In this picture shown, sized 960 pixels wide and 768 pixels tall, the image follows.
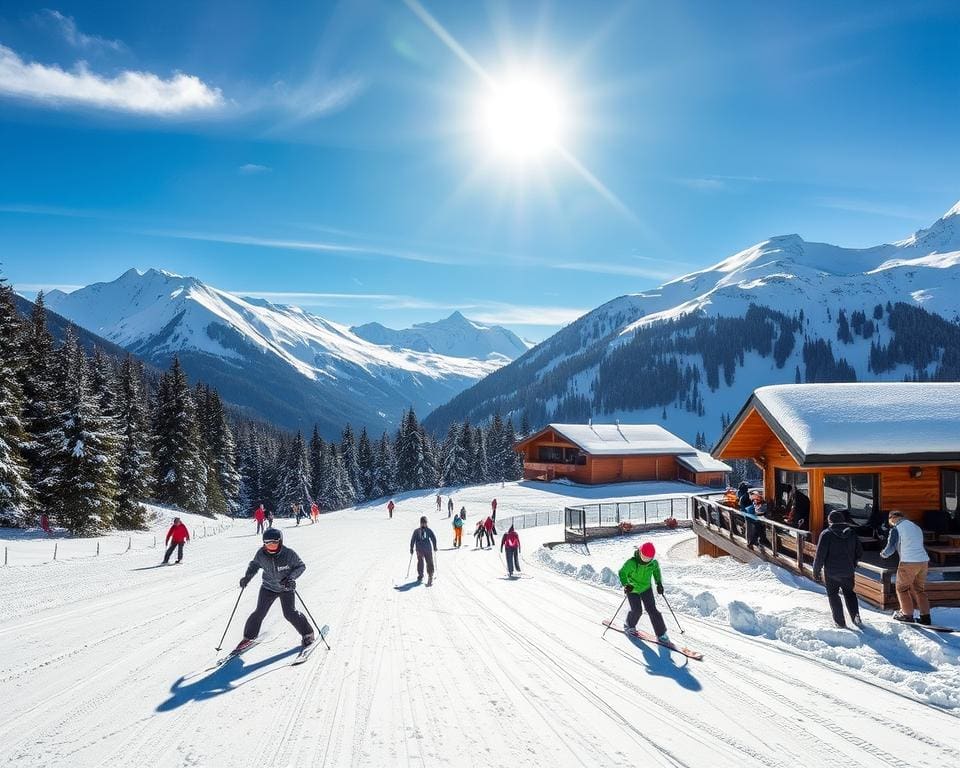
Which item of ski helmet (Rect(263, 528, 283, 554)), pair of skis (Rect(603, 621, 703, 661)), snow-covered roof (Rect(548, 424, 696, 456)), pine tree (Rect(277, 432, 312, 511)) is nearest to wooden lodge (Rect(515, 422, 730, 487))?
snow-covered roof (Rect(548, 424, 696, 456))

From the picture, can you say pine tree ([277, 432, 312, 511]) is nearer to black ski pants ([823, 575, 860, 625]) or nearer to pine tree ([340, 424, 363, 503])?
pine tree ([340, 424, 363, 503])

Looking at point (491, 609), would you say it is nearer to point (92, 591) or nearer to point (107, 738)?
point (107, 738)

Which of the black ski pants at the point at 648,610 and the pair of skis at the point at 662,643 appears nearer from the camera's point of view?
the pair of skis at the point at 662,643

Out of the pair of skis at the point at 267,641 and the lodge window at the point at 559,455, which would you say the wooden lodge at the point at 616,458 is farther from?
the pair of skis at the point at 267,641

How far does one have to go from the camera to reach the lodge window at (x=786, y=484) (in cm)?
1625

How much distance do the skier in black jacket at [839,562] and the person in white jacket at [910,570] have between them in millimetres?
749

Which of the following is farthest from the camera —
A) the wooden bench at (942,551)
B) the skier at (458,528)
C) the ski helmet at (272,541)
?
the skier at (458,528)

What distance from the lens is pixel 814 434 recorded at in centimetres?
1334

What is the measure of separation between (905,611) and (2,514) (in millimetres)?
31687

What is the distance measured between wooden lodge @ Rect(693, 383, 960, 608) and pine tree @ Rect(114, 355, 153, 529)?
3019cm

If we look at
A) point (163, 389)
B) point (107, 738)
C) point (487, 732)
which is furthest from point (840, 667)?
point (163, 389)

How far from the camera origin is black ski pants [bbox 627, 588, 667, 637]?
28.3ft

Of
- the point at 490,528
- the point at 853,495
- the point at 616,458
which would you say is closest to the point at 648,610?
the point at 853,495

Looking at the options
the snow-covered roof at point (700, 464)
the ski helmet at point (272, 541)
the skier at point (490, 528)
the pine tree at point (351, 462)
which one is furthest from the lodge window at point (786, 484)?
the pine tree at point (351, 462)
